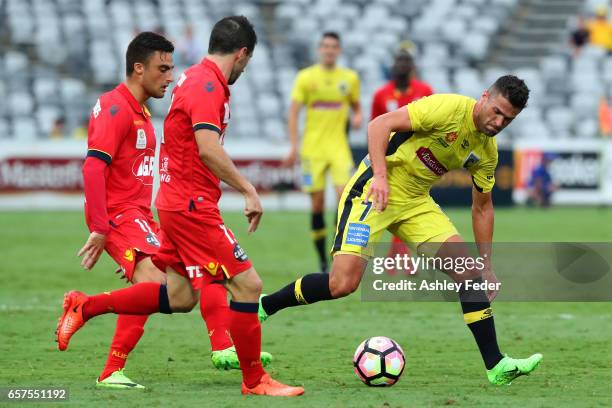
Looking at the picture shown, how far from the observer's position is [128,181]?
7.16 meters

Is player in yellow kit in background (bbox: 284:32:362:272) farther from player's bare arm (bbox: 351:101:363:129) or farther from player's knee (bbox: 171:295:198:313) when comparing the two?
player's knee (bbox: 171:295:198:313)

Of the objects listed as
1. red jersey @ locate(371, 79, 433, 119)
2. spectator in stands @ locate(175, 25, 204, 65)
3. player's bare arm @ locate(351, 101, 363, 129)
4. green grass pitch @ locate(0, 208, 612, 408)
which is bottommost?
green grass pitch @ locate(0, 208, 612, 408)

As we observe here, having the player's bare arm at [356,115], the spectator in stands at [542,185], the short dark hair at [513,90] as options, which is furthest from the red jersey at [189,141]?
the spectator in stands at [542,185]

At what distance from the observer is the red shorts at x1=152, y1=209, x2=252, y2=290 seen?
6.49m

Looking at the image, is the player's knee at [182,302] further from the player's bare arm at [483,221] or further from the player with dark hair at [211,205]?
the player's bare arm at [483,221]

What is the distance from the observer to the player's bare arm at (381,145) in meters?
6.92

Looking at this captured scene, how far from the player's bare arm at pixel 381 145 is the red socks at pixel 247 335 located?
1010 millimetres

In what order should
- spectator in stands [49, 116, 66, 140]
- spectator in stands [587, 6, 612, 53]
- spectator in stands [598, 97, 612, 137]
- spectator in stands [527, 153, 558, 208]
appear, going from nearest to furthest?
spectator in stands [527, 153, 558, 208]
spectator in stands [49, 116, 66, 140]
spectator in stands [598, 97, 612, 137]
spectator in stands [587, 6, 612, 53]

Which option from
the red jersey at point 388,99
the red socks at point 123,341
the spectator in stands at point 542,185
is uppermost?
the red jersey at point 388,99

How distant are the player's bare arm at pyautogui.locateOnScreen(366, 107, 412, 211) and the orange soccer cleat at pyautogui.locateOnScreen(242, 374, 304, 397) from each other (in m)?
1.18

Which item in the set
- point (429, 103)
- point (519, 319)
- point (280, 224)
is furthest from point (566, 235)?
point (429, 103)

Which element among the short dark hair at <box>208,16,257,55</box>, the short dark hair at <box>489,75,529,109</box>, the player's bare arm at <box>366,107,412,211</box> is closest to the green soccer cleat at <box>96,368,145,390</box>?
the player's bare arm at <box>366,107,412,211</box>

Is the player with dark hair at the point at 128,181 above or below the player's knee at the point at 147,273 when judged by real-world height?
above

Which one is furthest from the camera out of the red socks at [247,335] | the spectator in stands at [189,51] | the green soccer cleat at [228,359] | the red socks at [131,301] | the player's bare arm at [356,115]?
the spectator in stands at [189,51]
